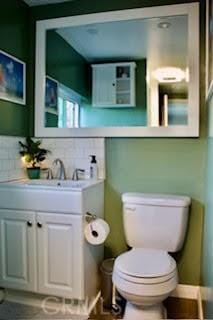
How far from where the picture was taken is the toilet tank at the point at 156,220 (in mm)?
2166

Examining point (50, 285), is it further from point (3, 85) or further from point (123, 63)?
point (123, 63)

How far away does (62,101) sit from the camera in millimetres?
2605

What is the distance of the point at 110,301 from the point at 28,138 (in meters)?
1.43

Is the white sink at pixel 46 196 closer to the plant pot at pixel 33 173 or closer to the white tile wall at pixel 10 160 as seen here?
the white tile wall at pixel 10 160

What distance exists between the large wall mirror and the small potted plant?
112mm

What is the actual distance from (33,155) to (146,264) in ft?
4.21

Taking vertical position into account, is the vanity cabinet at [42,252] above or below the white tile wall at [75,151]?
below

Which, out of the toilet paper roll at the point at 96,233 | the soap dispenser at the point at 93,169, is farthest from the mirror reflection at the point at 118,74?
the toilet paper roll at the point at 96,233

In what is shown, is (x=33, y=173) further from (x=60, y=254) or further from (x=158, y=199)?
(x=158, y=199)

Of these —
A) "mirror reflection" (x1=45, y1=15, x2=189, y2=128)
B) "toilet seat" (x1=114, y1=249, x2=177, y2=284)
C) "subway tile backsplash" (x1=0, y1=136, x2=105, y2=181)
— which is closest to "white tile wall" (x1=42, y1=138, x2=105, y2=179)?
"subway tile backsplash" (x1=0, y1=136, x2=105, y2=181)

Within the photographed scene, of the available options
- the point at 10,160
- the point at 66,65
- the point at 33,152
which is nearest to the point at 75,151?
the point at 33,152

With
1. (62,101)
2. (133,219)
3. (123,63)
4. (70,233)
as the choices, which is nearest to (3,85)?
(62,101)

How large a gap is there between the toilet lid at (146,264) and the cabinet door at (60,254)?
315 millimetres

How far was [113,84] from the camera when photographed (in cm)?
249
